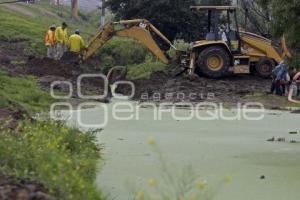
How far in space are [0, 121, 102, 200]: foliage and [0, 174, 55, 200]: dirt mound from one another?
0.13 m

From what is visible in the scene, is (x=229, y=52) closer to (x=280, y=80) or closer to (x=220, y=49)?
(x=220, y=49)

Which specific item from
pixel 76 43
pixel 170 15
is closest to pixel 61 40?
pixel 76 43

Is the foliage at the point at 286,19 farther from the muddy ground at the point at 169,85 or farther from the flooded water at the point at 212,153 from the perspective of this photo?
the muddy ground at the point at 169,85

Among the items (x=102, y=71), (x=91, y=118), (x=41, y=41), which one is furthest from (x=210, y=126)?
(x=41, y=41)

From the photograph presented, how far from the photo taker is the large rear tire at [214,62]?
2783cm

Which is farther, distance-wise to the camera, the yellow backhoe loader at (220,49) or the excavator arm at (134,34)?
the excavator arm at (134,34)

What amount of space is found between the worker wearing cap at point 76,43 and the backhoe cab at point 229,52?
4.88 m

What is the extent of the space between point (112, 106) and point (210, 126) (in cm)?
559

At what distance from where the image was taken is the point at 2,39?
38312mm

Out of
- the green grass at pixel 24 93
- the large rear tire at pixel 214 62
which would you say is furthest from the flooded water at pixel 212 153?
the large rear tire at pixel 214 62

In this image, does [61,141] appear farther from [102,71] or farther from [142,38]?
[102,71]

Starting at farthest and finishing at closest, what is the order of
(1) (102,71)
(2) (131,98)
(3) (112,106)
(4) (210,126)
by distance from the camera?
(1) (102,71)
(2) (131,98)
(3) (112,106)
(4) (210,126)

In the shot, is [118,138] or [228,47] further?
[228,47]

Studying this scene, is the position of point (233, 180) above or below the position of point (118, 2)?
below
